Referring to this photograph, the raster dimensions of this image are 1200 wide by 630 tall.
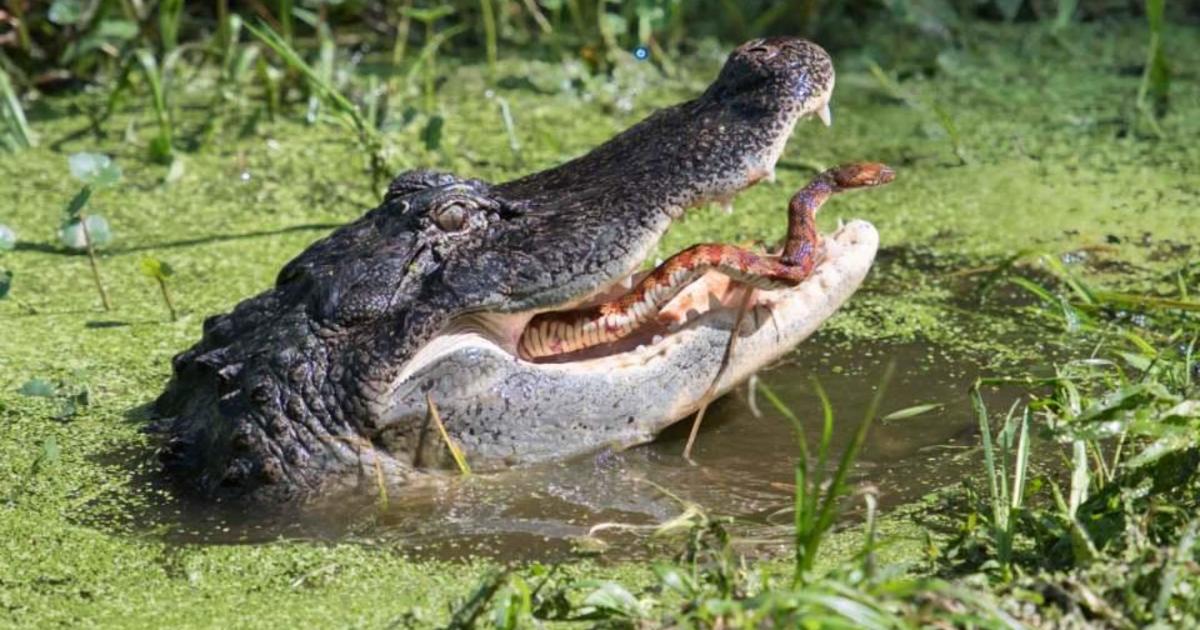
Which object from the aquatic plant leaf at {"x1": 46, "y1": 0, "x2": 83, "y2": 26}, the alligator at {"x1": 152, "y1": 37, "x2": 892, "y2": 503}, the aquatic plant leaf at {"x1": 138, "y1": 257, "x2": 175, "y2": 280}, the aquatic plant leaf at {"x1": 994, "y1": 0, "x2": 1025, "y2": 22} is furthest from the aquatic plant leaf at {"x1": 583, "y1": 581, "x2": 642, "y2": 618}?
the aquatic plant leaf at {"x1": 994, "y1": 0, "x2": 1025, "y2": 22}

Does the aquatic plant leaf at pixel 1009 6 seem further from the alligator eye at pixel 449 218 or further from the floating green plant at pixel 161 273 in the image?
the alligator eye at pixel 449 218

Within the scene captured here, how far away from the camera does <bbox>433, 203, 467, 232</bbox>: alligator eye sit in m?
4.05

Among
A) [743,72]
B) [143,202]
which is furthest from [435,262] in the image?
[143,202]

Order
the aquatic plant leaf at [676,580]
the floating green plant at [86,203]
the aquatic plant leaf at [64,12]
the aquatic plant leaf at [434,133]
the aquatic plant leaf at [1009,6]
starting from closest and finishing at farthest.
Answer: the aquatic plant leaf at [676,580] → the floating green plant at [86,203] → the aquatic plant leaf at [434,133] → the aquatic plant leaf at [64,12] → the aquatic plant leaf at [1009,6]

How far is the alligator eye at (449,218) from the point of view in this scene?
405 centimetres

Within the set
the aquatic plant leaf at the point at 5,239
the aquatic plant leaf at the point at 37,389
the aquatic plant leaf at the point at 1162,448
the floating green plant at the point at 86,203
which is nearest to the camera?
the aquatic plant leaf at the point at 1162,448

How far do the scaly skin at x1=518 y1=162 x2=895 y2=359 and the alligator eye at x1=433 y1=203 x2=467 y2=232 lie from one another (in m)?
0.28

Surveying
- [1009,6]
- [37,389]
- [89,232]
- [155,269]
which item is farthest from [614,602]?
[1009,6]

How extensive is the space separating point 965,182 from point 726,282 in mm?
2089

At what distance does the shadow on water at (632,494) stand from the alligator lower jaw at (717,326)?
0.75 feet

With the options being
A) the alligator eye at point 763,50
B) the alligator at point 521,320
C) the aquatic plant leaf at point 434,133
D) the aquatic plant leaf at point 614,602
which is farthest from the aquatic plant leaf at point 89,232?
the aquatic plant leaf at point 614,602

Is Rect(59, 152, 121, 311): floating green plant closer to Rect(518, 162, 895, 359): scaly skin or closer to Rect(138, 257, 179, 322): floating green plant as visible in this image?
Rect(138, 257, 179, 322): floating green plant

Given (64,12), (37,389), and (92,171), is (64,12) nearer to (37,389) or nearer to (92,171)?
(92,171)

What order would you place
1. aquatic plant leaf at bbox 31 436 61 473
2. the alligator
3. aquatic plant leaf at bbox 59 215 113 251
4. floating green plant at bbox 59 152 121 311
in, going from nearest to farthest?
the alligator < aquatic plant leaf at bbox 31 436 61 473 < floating green plant at bbox 59 152 121 311 < aquatic plant leaf at bbox 59 215 113 251
